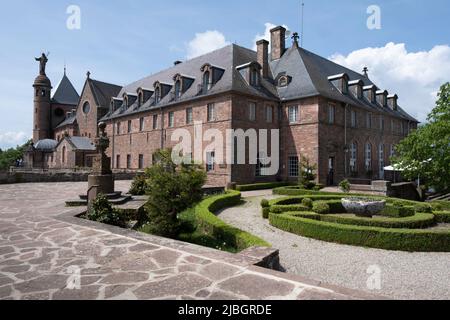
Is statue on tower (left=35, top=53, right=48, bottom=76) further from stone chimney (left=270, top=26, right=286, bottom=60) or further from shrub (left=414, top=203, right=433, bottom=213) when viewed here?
shrub (left=414, top=203, right=433, bottom=213)

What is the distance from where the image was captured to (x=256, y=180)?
26891 millimetres

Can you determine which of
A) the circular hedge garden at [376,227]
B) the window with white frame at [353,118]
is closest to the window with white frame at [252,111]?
the window with white frame at [353,118]

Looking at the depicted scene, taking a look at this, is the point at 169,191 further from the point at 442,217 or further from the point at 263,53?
the point at 263,53

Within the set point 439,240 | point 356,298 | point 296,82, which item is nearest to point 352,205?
point 439,240

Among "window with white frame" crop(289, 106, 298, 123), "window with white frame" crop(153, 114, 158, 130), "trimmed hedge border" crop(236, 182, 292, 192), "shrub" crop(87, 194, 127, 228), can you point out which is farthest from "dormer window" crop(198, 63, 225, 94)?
"shrub" crop(87, 194, 127, 228)

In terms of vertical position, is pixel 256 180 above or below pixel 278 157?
below

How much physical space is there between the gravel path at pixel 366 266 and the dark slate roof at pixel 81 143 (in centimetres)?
3918

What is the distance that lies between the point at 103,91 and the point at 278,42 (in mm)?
28318

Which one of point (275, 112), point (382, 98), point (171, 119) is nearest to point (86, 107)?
point (171, 119)

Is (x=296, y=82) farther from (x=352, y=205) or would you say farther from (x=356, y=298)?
(x=356, y=298)

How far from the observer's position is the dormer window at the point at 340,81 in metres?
30.2

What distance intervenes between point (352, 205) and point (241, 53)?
22057mm

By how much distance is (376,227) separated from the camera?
9.88 meters
